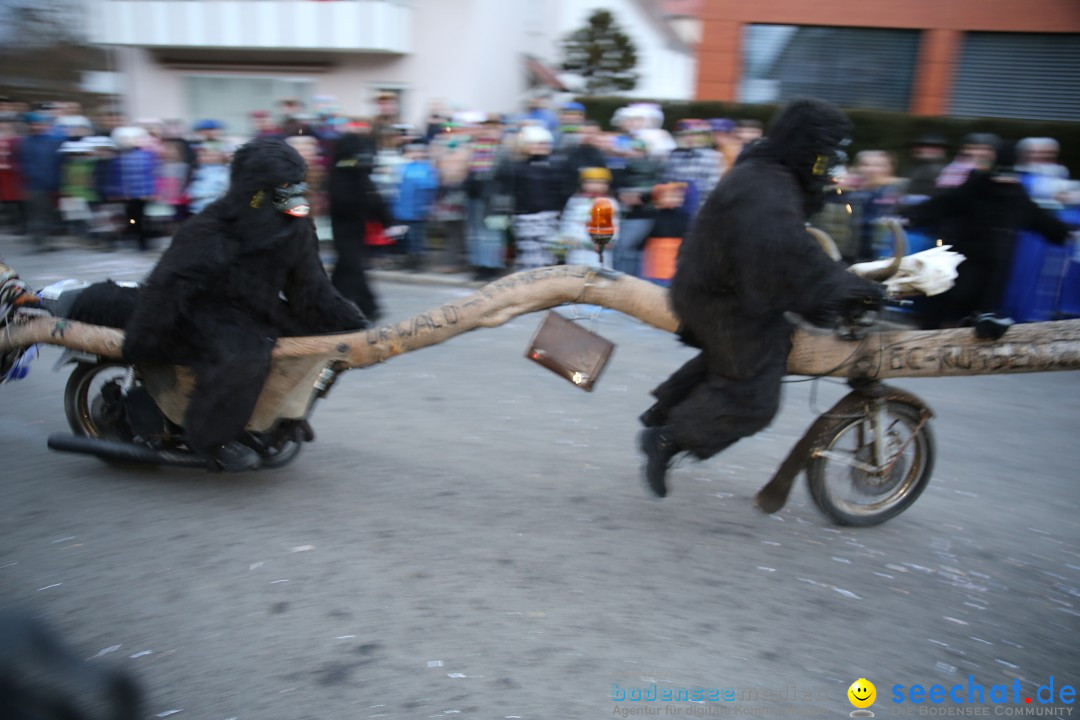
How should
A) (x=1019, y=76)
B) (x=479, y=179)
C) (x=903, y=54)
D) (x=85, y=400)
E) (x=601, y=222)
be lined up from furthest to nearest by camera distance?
(x=903, y=54) → (x=1019, y=76) → (x=479, y=179) → (x=85, y=400) → (x=601, y=222)

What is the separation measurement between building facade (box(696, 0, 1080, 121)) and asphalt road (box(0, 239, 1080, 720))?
1189cm

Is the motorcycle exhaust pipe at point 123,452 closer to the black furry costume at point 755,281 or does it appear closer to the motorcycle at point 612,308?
the motorcycle at point 612,308

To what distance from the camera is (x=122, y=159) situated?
1165 centimetres

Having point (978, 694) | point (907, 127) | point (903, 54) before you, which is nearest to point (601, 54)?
point (903, 54)

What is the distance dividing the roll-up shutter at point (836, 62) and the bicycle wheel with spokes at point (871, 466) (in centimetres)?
1323

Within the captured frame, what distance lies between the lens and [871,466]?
14.1 ft

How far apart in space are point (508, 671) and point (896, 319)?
273 inches

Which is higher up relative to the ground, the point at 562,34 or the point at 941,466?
the point at 562,34

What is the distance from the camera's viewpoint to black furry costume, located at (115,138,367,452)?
4.18 m

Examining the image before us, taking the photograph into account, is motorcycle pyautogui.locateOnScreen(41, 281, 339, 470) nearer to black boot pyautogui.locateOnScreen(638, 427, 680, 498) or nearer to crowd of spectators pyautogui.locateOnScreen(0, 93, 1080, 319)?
black boot pyautogui.locateOnScreen(638, 427, 680, 498)

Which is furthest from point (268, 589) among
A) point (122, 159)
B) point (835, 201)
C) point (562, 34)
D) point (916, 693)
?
point (562, 34)

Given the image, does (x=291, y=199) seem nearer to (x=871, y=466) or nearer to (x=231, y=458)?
(x=231, y=458)

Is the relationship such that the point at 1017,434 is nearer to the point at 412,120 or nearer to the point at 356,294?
the point at 356,294

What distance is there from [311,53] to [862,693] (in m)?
18.2
